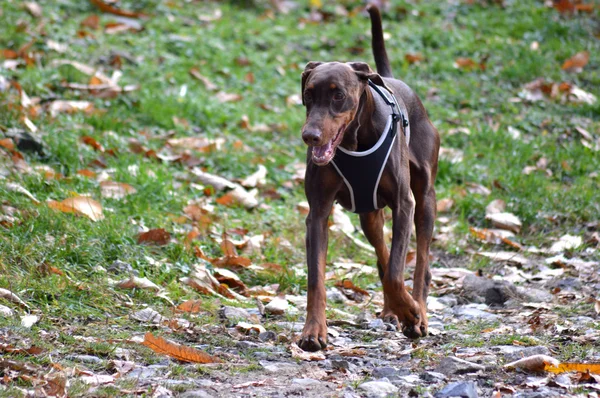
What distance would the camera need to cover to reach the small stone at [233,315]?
14.3 feet

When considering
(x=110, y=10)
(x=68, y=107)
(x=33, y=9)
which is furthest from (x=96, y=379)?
(x=110, y=10)

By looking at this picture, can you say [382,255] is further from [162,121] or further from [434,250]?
[162,121]

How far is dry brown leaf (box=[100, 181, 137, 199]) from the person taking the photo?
19.2 ft

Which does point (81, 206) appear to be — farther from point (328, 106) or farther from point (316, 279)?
point (328, 106)

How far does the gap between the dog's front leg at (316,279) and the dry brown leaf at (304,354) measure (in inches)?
1.0

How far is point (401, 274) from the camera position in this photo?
4168 mm

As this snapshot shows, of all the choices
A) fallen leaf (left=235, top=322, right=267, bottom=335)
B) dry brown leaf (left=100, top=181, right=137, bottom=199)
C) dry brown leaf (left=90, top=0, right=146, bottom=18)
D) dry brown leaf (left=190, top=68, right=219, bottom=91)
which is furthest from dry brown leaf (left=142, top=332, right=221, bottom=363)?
dry brown leaf (left=90, top=0, right=146, bottom=18)

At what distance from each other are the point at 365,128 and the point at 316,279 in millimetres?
801

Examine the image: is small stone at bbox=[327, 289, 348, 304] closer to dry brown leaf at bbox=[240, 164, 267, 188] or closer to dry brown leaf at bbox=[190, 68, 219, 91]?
dry brown leaf at bbox=[240, 164, 267, 188]

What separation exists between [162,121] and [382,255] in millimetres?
3296

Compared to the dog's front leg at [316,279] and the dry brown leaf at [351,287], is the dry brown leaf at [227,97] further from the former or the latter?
the dog's front leg at [316,279]

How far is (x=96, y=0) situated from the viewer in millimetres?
10047

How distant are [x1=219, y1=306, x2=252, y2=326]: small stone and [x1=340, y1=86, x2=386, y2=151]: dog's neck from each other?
1004mm

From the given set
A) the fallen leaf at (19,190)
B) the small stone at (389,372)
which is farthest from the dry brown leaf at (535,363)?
the fallen leaf at (19,190)
